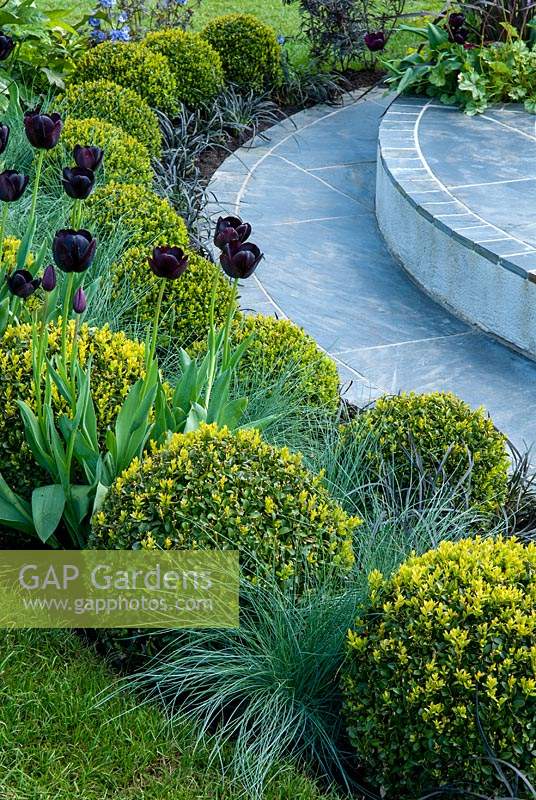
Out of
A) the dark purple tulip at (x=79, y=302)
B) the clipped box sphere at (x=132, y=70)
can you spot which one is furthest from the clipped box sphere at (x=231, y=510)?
the clipped box sphere at (x=132, y=70)

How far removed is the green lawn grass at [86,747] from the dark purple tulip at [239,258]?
1.09 meters

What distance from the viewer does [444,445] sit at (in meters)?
3.24

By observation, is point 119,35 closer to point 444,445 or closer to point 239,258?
point 444,445

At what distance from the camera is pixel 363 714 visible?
94.0 inches

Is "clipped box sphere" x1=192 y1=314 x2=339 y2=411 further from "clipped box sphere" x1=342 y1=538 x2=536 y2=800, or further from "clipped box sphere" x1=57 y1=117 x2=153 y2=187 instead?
"clipped box sphere" x1=57 y1=117 x2=153 y2=187

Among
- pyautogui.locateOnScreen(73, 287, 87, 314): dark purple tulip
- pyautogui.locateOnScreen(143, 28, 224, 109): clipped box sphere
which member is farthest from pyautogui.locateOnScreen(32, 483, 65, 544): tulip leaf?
pyautogui.locateOnScreen(143, 28, 224, 109): clipped box sphere

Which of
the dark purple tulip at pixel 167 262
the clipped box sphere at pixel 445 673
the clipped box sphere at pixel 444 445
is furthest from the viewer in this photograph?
the clipped box sphere at pixel 444 445

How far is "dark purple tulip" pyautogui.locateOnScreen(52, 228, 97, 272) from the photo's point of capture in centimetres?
242

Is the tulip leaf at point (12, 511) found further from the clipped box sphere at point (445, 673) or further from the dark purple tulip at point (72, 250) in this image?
the clipped box sphere at point (445, 673)

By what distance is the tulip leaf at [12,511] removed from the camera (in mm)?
2924

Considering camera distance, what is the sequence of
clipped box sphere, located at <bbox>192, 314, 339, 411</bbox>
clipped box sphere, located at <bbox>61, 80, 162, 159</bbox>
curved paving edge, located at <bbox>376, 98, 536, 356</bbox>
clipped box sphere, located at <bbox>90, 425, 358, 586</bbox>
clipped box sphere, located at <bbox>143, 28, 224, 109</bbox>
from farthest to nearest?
clipped box sphere, located at <bbox>143, 28, 224, 109</bbox>
clipped box sphere, located at <bbox>61, 80, 162, 159</bbox>
curved paving edge, located at <bbox>376, 98, 536, 356</bbox>
clipped box sphere, located at <bbox>192, 314, 339, 411</bbox>
clipped box sphere, located at <bbox>90, 425, 358, 586</bbox>

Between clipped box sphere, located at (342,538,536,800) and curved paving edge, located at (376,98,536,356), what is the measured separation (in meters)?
2.33

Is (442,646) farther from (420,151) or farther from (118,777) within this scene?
(420,151)

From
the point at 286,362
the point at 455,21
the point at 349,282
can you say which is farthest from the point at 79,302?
the point at 455,21
